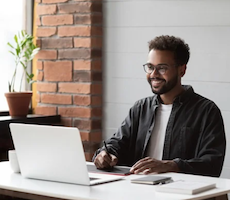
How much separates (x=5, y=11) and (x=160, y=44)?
1.54m

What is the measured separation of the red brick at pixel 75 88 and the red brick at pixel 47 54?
0.70 ft

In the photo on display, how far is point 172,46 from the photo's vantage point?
10.2 feet

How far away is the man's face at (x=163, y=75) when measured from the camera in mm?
3057

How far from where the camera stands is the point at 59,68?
4.16 metres

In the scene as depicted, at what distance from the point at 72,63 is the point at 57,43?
0.19m

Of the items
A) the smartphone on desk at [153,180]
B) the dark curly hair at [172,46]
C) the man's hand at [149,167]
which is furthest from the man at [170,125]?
the smartphone on desk at [153,180]

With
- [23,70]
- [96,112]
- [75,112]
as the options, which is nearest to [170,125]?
[96,112]

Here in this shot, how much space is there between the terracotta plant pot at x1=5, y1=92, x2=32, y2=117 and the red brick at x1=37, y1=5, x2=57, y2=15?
2.04ft

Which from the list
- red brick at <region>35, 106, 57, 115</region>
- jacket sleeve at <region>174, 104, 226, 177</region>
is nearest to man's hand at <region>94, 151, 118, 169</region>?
jacket sleeve at <region>174, 104, 226, 177</region>

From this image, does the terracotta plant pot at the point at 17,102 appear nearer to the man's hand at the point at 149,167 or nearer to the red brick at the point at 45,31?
the red brick at the point at 45,31

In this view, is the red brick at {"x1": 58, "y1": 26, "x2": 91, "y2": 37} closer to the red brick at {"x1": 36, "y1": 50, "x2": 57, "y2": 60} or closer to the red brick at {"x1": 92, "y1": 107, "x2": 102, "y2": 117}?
the red brick at {"x1": 36, "y1": 50, "x2": 57, "y2": 60}

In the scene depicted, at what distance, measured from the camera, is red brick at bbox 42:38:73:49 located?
4.11 meters

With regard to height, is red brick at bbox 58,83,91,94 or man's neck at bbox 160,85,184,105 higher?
man's neck at bbox 160,85,184,105

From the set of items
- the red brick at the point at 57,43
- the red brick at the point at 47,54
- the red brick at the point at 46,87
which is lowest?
the red brick at the point at 46,87
